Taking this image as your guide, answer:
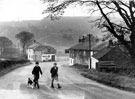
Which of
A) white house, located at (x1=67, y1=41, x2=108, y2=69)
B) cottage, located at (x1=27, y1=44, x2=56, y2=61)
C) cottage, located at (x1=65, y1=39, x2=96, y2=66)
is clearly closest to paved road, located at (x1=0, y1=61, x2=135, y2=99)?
white house, located at (x1=67, y1=41, x2=108, y2=69)

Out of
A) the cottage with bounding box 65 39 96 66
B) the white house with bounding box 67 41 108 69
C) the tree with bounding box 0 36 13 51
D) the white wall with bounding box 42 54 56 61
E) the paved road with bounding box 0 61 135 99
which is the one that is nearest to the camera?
the paved road with bounding box 0 61 135 99

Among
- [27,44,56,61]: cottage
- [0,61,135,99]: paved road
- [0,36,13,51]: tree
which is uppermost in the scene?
[0,36,13,51]: tree

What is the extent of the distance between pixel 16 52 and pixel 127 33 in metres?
123

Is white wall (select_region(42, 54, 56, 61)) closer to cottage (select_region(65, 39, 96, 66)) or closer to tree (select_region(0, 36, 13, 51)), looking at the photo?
cottage (select_region(65, 39, 96, 66))

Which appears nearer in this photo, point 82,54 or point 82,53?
point 82,54

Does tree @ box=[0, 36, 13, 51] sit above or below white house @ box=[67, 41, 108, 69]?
above

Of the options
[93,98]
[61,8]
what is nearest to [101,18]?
[61,8]

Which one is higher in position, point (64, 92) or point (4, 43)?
point (4, 43)

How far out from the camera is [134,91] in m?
15.2

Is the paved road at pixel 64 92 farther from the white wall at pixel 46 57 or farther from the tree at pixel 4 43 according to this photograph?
the tree at pixel 4 43

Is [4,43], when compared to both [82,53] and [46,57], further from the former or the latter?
[82,53]

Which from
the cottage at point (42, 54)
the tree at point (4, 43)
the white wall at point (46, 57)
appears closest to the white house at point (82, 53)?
the white wall at point (46, 57)

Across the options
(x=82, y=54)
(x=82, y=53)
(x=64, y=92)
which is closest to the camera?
(x=64, y=92)

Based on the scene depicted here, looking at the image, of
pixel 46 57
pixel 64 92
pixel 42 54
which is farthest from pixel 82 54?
pixel 64 92
